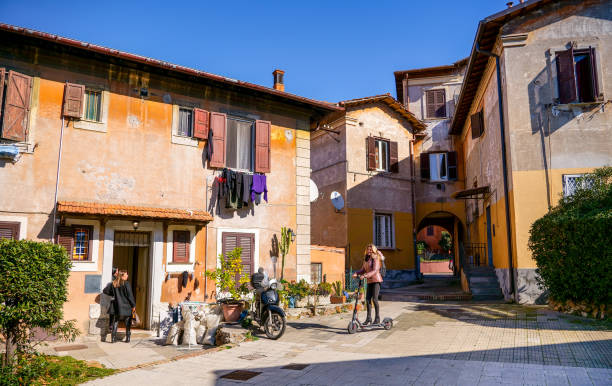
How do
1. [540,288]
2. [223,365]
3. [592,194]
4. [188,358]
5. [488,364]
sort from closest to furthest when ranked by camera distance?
[488,364] → [223,365] → [188,358] → [592,194] → [540,288]

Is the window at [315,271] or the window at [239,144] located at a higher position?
the window at [239,144]

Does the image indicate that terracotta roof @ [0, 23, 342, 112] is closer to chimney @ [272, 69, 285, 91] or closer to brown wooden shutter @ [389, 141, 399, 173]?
chimney @ [272, 69, 285, 91]

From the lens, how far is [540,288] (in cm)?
1054

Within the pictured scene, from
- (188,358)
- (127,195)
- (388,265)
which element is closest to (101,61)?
(127,195)

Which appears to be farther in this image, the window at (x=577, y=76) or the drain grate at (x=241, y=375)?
the window at (x=577, y=76)

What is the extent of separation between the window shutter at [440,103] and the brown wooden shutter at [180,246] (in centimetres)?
1593

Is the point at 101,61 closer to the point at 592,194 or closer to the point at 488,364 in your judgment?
the point at 488,364

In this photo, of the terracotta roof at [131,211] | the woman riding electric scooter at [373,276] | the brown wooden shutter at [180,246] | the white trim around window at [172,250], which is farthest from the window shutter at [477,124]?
the brown wooden shutter at [180,246]

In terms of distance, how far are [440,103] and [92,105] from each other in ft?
56.8

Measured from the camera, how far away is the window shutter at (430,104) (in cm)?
2248

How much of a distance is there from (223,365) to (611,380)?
5.00 m

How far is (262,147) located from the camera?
1201 centimetres

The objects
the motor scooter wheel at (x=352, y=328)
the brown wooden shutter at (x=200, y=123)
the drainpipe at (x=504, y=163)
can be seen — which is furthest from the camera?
the drainpipe at (x=504, y=163)

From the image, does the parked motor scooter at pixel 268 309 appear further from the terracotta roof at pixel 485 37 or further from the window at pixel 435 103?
the window at pixel 435 103
